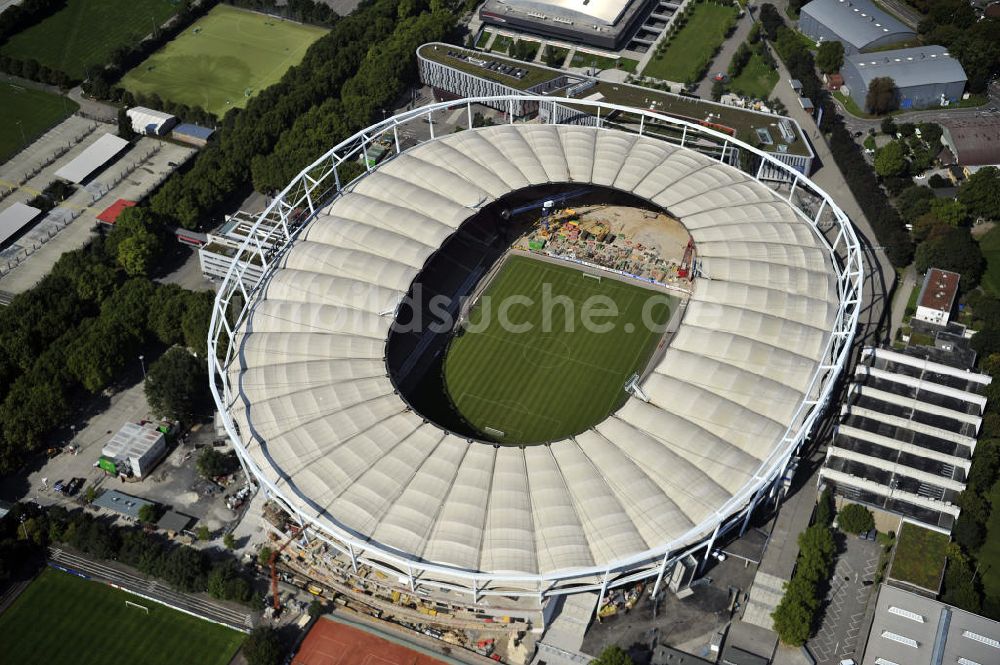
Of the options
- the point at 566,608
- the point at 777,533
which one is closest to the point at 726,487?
the point at 777,533

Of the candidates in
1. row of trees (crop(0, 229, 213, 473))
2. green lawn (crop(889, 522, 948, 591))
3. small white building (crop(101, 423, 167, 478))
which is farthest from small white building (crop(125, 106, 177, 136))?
green lawn (crop(889, 522, 948, 591))

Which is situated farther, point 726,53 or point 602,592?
point 726,53

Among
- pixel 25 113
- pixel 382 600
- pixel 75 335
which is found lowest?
pixel 382 600

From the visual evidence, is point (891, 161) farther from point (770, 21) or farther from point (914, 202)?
point (770, 21)

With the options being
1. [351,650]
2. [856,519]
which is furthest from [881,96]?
[351,650]

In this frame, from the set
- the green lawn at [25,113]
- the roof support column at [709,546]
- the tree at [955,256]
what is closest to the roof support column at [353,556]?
the roof support column at [709,546]

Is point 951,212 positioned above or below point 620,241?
above
